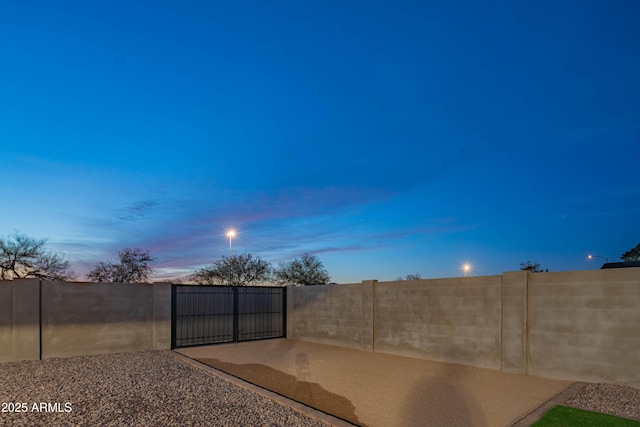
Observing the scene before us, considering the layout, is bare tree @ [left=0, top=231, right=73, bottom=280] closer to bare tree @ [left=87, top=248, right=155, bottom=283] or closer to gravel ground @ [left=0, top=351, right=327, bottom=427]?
bare tree @ [left=87, top=248, right=155, bottom=283]

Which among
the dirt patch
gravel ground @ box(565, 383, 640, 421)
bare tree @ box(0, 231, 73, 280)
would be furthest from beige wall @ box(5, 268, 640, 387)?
bare tree @ box(0, 231, 73, 280)

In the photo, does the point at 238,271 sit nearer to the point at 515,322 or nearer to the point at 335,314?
the point at 335,314

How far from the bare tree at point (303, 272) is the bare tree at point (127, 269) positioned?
36.0 ft

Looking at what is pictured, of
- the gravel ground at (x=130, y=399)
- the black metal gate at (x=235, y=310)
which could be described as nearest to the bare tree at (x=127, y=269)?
the black metal gate at (x=235, y=310)

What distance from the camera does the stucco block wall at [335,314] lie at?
492 inches

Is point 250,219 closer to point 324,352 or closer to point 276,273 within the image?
point 276,273

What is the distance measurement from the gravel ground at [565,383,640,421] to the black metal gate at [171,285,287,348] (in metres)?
10.9

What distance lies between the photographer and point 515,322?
344 inches

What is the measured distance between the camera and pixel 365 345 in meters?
12.4

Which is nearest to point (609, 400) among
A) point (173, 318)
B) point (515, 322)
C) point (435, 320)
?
point (515, 322)

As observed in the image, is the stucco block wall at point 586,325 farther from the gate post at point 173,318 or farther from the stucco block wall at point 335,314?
the gate post at point 173,318

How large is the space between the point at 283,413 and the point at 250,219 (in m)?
18.1

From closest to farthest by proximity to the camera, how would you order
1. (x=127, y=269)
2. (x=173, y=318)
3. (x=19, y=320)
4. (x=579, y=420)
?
1. (x=579, y=420)
2. (x=19, y=320)
3. (x=173, y=318)
4. (x=127, y=269)

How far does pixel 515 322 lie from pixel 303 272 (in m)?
24.0
